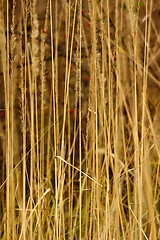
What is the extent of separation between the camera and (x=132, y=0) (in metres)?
1.07

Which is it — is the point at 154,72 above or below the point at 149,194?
above

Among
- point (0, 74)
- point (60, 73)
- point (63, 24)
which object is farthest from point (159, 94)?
point (0, 74)

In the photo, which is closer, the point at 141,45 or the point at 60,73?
the point at 141,45

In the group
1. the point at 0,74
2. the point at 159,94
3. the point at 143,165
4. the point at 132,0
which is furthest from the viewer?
the point at 0,74

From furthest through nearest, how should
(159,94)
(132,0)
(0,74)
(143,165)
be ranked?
(0,74), (159,94), (143,165), (132,0)

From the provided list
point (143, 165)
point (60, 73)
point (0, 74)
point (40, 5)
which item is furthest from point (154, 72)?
point (143, 165)

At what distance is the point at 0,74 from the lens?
113 inches

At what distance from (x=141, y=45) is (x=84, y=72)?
0.47 metres

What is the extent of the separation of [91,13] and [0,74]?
1.88 m

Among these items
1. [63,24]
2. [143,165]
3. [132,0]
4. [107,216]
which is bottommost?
[107,216]

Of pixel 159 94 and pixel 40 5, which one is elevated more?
pixel 40 5

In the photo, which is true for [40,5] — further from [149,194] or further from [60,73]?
[149,194]

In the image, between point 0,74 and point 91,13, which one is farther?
point 0,74

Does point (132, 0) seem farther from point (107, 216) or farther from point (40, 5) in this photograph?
point (40, 5)
